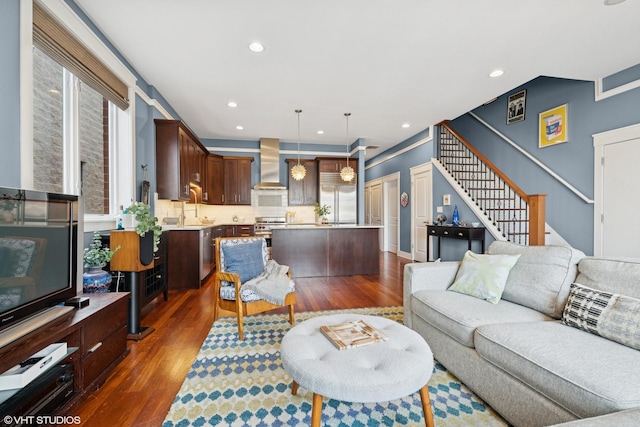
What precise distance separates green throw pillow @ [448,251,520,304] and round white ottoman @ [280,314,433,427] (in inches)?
34.5

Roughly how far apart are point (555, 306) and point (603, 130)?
10.8ft

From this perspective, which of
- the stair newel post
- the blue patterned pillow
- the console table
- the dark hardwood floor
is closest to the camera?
the dark hardwood floor

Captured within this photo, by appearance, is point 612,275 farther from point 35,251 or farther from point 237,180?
point 237,180

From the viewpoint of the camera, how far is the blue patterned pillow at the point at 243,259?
8.79 ft

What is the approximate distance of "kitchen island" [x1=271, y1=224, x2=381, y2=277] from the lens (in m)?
4.68

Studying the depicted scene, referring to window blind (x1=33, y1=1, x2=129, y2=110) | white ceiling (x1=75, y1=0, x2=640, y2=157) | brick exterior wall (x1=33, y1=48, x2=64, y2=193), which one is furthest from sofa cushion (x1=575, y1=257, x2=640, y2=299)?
window blind (x1=33, y1=1, x2=129, y2=110)

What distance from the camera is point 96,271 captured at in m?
2.22

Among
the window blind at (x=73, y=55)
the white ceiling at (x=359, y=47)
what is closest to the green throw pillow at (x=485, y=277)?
the white ceiling at (x=359, y=47)

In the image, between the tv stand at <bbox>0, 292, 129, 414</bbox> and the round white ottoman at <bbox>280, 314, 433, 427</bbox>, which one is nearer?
the round white ottoman at <bbox>280, 314, 433, 427</bbox>

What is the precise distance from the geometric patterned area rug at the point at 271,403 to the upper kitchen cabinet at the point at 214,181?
4.53 meters

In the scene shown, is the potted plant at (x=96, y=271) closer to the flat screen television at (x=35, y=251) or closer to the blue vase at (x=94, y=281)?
the blue vase at (x=94, y=281)

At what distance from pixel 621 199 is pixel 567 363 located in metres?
3.57

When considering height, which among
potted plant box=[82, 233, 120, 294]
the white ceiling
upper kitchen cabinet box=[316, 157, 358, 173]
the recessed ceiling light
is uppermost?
the white ceiling

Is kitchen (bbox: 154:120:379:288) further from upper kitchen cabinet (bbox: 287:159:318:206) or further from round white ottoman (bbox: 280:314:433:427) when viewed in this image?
round white ottoman (bbox: 280:314:433:427)
